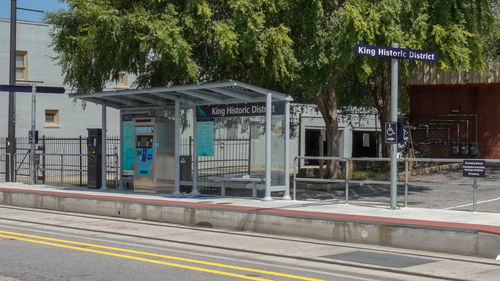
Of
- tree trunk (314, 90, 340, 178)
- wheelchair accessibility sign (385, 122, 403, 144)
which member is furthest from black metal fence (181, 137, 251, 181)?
tree trunk (314, 90, 340, 178)

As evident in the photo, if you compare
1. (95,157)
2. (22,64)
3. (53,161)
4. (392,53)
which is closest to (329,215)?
(392,53)

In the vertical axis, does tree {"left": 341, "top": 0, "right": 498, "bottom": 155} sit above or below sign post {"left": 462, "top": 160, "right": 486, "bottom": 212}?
above

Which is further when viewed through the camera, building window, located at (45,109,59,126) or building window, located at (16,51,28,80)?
building window, located at (45,109,59,126)

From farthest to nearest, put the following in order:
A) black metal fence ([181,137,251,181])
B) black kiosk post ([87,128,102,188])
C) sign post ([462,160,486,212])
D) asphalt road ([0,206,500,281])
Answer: black kiosk post ([87,128,102,188]), black metal fence ([181,137,251,181]), sign post ([462,160,486,212]), asphalt road ([0,206,500,281])

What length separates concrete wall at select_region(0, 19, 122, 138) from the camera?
113ft

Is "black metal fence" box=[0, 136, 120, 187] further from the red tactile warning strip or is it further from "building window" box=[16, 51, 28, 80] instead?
the red tactile warning strip

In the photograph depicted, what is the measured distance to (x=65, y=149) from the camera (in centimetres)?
3734

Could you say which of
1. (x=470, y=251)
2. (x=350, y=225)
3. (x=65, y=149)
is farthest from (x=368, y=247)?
(x=65, y=149)

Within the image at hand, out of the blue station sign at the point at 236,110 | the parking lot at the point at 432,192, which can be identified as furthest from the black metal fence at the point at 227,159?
the parking lot at the point at 432,192

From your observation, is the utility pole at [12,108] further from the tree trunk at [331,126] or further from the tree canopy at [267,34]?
the tree trunk at [331,126]

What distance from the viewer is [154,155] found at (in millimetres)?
19547

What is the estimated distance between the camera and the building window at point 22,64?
115ft

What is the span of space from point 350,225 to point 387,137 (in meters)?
2.41

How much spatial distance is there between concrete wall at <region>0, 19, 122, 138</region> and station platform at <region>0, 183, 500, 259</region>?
639 inches
